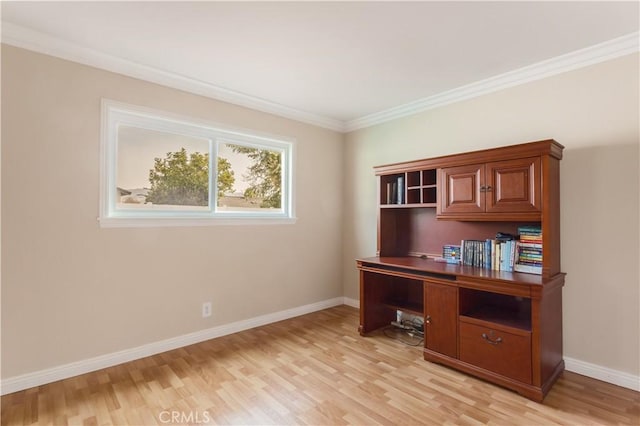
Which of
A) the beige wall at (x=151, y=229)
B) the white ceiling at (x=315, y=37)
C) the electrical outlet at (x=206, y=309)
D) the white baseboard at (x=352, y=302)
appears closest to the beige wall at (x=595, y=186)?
the beige wall at (x=151, y=229)

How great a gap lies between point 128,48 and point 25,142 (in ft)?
3.10

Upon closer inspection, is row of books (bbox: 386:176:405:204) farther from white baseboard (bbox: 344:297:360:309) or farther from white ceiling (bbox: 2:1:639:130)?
white baseboard (bbox: 344:297:360:309)

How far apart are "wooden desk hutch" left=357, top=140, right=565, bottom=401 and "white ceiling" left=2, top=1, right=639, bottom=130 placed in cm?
74

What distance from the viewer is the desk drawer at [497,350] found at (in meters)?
2.10

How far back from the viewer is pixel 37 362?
2215mm

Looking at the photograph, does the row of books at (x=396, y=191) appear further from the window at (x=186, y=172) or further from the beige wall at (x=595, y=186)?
the window at (x=186, y=172)

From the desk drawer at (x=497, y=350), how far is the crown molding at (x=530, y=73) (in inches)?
79.0

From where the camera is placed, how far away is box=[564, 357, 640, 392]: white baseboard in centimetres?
219

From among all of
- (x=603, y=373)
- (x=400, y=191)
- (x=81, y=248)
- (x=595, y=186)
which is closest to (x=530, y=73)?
(x=595, y=186)

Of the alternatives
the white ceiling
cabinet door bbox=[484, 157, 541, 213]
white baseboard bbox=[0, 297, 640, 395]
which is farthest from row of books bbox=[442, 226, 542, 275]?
the white ceiling

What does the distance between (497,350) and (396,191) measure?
5.32ft

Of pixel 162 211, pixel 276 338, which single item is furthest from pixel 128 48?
pixel 276 338

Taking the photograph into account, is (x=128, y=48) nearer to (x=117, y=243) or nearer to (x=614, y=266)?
(x=117, y=243)

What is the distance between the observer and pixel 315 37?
2.19m
